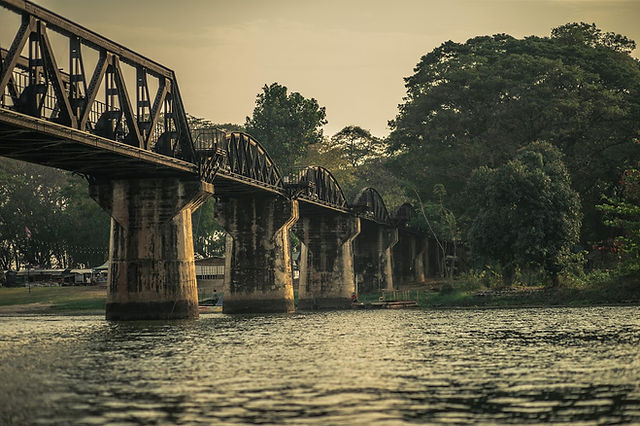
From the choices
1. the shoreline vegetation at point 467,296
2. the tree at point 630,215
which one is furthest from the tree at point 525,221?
the tree at point 630,215

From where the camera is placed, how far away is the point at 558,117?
391 ft

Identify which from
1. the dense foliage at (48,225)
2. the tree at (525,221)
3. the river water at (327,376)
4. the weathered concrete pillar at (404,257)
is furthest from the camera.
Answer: the weathered concrete pillar at (404,257)

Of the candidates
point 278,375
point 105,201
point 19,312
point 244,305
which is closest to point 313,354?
point 278,375

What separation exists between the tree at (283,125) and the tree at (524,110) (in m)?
34.6

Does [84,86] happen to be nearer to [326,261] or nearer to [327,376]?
[327,376]

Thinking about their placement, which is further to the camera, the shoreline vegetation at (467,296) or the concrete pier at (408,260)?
the concrete pier at (408,260)

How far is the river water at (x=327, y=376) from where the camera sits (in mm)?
25078

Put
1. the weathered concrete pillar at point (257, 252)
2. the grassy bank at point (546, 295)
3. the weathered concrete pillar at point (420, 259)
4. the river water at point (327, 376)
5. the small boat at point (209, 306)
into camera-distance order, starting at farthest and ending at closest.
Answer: the weathered concrete pillar at point (420, 259)
the small boat at point (209, 306)
the weathered concrete pillar at point (257, 252)
the grassy bank at point (546, 295)
the river water at point (327, 376)

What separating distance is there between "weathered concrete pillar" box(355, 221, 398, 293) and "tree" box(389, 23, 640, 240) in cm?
902

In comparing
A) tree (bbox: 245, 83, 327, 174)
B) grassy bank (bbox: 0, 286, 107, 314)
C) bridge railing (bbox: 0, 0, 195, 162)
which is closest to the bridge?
bridge railing (bbox: 0, 0, 195, 162)

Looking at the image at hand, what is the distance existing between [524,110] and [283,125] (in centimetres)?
6035

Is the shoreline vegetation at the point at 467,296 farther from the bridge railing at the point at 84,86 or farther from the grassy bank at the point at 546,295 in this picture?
the bridge railing at the point at 84,86

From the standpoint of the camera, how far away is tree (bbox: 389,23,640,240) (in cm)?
11844

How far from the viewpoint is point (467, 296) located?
99562mm
